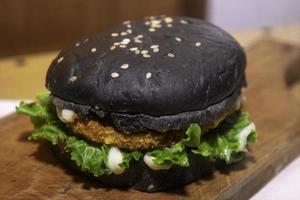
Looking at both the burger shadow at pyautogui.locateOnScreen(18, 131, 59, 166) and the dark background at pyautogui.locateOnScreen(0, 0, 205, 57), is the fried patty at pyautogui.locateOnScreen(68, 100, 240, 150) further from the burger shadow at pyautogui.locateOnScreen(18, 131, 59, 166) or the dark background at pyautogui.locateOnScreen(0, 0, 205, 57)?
the dark background at pyautogui.locateOnScreen(0, 0, 205, 57)

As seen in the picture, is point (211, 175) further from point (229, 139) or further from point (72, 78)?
point (72, 78)

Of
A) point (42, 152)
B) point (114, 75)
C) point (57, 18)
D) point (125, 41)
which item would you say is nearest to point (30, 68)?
point (57, 18)

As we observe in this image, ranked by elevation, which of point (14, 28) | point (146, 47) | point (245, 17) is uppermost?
point (146, 47)

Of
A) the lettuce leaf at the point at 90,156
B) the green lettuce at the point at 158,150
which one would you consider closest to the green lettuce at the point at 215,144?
the green lettuce at the point at 158,150

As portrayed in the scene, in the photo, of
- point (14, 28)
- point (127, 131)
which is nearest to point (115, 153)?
point (127, 131)

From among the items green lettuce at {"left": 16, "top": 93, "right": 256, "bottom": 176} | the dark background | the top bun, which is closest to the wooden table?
the dark background

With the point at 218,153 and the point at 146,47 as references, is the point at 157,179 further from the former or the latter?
the point at 146,47

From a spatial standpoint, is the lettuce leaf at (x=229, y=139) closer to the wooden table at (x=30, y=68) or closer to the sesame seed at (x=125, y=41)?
the sesame seed at (x=125, y=41)
